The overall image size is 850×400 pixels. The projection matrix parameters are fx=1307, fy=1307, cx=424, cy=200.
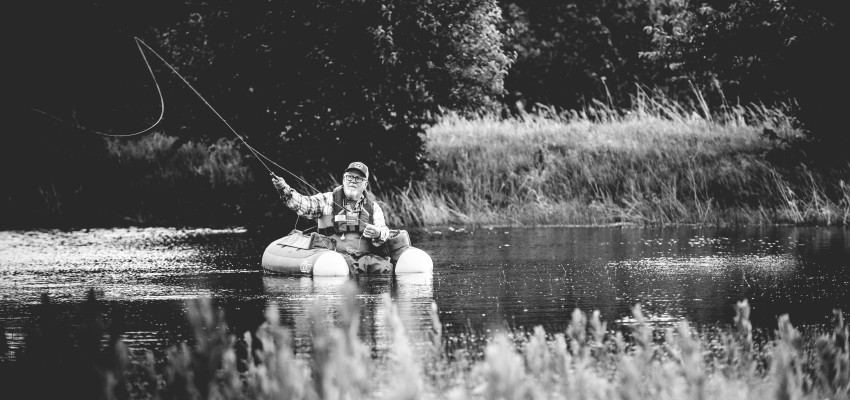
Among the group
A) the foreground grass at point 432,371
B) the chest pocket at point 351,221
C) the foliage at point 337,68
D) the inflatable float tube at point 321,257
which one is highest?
the foliage at point 337,68

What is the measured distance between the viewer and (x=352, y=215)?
16688mm

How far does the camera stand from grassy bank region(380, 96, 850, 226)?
88.7 feet

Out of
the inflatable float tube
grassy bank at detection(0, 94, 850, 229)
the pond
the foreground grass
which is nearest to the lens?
the foreground grass

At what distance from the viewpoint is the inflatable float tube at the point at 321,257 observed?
1625 centimetres

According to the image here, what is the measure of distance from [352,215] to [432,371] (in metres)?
8.39

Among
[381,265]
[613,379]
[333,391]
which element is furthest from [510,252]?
[333,391]

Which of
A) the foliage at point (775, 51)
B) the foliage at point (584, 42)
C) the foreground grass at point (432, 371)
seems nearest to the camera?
the foreground grass at point (432, 371)

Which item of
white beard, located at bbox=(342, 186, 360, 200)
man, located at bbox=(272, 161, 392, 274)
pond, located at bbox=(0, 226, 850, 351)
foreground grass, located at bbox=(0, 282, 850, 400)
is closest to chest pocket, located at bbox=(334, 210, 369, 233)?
man, located at bbox=(272, 161, 392, 274)

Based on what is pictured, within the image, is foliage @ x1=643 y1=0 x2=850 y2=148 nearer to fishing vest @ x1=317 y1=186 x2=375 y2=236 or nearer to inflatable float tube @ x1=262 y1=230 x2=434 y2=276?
inflatable float tube @ x1=262 y1=230 x2=434 y2=276

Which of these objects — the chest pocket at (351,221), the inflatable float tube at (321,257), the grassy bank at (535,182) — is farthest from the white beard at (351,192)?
the grassy bank at (535,182)

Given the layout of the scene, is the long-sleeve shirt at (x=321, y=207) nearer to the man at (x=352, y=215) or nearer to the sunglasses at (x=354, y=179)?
the man at (x=352, y=215)

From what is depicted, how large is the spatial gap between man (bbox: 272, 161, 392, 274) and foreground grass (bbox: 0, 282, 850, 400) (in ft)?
21.8

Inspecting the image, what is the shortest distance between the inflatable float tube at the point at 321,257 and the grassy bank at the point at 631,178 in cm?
1028

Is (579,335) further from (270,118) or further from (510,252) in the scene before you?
(270,118)
